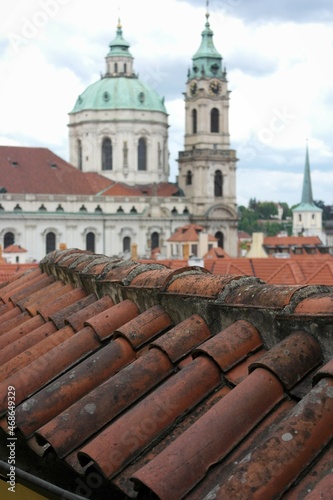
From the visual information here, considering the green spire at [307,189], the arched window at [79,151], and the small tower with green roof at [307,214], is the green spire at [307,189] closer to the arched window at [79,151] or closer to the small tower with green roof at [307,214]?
the small tower with green roof at [307,214]

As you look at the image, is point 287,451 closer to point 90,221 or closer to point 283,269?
point 283,269

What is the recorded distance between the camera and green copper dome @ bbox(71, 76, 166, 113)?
77625 millimetres

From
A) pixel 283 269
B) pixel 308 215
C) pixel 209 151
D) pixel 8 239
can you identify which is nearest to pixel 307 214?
pixel 308 215

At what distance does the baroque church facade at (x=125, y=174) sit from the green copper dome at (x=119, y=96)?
0.09m

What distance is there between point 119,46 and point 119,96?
519 cm

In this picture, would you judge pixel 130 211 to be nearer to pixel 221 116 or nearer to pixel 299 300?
pixel 221 116

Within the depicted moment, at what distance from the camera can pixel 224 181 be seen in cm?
7644

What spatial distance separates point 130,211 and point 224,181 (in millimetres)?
8509

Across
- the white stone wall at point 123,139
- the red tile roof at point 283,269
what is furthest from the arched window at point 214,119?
the red tile roof at point 283,269

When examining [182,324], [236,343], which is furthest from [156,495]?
[182,324]

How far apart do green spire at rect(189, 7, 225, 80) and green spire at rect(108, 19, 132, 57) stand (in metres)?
6.68

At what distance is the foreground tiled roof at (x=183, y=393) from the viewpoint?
285cm

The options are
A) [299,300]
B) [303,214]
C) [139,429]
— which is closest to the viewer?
[139,429]

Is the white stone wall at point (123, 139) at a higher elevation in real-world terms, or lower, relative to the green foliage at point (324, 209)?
higher
